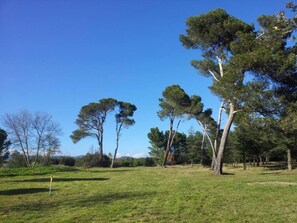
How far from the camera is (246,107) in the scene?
795 inches

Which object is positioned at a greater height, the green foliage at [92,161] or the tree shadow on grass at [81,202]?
the green foliage at [92,161]

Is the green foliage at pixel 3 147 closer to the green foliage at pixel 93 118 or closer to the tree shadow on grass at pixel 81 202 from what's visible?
the green foliage at pixel 93 118

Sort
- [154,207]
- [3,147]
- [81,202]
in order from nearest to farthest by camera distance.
Answer: [154,207] → [81,202] → [3,147]

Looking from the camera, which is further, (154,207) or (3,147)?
(3,147)

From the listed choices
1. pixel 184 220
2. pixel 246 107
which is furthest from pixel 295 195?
pixel 246 107

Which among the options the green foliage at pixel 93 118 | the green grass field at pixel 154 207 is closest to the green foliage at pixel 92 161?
the green foliage at pixel 93 118

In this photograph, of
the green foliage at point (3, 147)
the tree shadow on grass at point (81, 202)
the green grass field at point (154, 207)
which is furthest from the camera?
the green foliage at point (3, 147)

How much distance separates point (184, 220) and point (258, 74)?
1487 cm

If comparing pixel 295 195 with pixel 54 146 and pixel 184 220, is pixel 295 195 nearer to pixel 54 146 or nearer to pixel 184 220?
pixel 184 220

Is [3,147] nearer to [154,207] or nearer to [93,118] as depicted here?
[93,118]

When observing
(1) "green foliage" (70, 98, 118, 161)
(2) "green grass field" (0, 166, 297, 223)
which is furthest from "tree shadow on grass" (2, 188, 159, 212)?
(1) "green foliage" (70, 98, 118, 161)

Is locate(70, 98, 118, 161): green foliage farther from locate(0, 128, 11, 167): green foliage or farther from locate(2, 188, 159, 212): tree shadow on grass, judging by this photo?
locate(2, 188, 159, 212): tree shadow on grass

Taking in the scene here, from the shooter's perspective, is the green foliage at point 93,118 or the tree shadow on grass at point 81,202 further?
the green foliage at point 93,118

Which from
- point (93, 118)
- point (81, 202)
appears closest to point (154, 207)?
point (81, 202)
